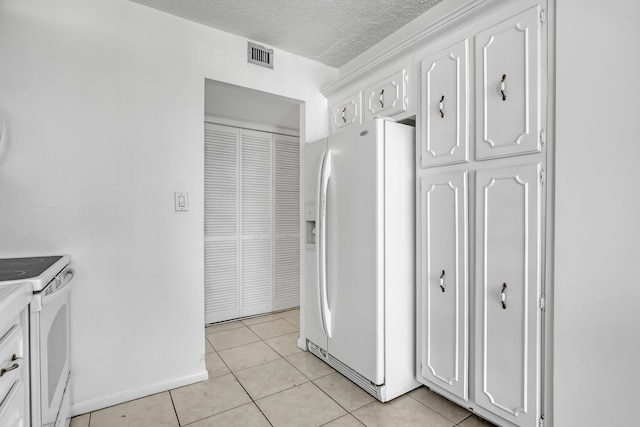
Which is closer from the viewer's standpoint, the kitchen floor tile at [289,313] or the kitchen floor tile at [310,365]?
the kitchen floor tile at [310,365]

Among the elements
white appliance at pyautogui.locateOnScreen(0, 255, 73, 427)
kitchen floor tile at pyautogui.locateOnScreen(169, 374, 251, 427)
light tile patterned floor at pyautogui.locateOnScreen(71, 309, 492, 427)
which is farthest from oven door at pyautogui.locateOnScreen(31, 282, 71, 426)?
kitchen floor tile at pyautogui.locateOnScreen(169, 374, 251, 427)

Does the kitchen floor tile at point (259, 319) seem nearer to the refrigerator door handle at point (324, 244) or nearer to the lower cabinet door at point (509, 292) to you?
the refrigerator door handle at point (324, 244)

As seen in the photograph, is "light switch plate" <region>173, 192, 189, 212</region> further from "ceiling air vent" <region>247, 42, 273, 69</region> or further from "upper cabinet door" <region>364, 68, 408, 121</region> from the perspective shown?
"upper cabinet door" <region>364, 68, 408, 121</region>

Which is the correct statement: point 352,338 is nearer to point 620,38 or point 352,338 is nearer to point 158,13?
point 620,38

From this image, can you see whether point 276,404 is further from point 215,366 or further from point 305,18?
point 305,18

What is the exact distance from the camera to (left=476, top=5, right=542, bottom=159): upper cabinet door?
4.57 ft

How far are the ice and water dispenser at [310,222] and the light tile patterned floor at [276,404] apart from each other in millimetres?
953

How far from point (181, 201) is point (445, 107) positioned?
1785mm

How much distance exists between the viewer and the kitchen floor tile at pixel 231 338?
2.79 meters

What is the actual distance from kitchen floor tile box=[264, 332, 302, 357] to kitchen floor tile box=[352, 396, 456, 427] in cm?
95

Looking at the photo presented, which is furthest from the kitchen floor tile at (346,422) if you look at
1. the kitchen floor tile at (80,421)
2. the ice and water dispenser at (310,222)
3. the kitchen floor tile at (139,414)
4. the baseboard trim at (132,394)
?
the kitchen floor tile at (80,421)

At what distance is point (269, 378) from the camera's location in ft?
7.22

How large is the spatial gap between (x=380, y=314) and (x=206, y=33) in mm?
2256

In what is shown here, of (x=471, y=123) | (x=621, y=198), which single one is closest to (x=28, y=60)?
(x=471, y=123)
